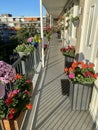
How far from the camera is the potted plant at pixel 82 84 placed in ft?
7.17

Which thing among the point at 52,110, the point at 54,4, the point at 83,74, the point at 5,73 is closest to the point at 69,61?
the point at 83,74

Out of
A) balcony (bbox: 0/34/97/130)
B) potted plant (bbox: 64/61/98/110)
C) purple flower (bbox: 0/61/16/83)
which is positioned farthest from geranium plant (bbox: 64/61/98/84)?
purple flower (bbox: 0/61/16/83)

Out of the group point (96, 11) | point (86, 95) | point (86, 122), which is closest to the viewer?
point (86, 122)

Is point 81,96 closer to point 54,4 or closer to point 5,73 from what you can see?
point 5,73

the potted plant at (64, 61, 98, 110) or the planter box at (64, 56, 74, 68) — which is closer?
the potted plant at (64, 61, 98, 110)

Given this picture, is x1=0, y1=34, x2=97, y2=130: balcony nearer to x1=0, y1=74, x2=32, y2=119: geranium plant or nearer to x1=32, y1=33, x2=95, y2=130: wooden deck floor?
x1=32, y1=33, x2=95, y2=130: wooden deck floor

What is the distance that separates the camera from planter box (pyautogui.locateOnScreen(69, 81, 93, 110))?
87.0 inches

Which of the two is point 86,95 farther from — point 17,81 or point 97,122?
point 17,81

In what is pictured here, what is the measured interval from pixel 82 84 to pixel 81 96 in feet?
0.78

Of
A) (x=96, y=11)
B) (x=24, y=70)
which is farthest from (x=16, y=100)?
(x=96, y=11)

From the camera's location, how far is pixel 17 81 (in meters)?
2.15

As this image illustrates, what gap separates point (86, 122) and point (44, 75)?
212cm

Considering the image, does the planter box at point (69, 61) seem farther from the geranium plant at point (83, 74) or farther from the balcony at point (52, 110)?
the geranium plant at point (83, 74)

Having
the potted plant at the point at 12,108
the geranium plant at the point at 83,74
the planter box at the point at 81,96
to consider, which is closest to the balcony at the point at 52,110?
the planter box at the point at 81,96
